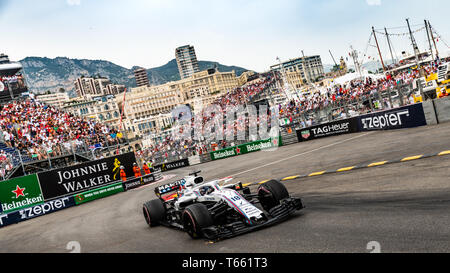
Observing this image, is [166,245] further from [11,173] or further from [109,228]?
[11,173]

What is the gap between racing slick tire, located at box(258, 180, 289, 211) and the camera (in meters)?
8.40

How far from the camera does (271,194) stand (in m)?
8.47

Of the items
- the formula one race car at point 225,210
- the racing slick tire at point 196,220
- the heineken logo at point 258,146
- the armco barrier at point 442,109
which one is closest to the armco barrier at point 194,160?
the heineken logo at point 258,146

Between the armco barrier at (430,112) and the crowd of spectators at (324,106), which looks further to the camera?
the crowd of spectators at (324,106)

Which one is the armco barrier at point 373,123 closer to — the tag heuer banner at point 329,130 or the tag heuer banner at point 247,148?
the tag heuer banner at point 329,130

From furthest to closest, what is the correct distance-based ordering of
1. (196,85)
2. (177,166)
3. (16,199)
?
(196,85) < (177,166) < (16,199)

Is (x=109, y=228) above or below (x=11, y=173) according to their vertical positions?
below

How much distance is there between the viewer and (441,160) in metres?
9.70

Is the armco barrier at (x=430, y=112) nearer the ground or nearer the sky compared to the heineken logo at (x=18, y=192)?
nearer the ground

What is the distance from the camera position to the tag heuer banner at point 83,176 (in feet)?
73.5

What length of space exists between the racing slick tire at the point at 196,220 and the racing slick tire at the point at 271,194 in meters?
1.57

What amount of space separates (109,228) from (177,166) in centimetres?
2378
